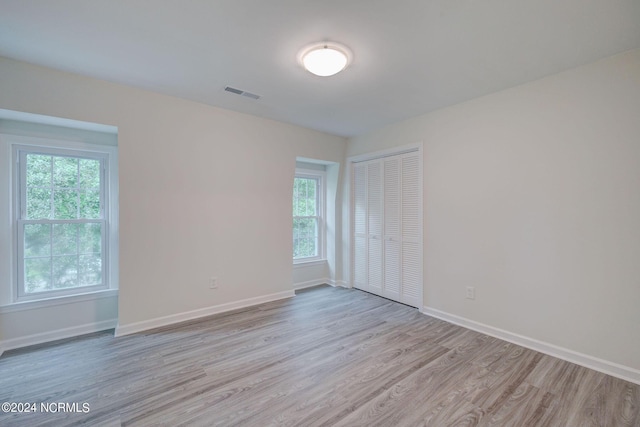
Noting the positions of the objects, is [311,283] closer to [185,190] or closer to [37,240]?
[185,190]

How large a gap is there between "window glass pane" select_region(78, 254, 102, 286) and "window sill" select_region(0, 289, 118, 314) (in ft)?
0.49

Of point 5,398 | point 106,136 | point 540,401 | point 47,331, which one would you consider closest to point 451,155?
point 540,401

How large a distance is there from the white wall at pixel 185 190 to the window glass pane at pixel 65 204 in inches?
23.1

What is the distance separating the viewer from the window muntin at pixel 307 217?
4.54 meters

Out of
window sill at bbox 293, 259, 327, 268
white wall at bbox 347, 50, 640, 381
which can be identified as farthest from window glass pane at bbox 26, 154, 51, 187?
white wall at bbox 347, 50, 640, 381

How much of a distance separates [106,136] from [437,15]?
3.31 metres

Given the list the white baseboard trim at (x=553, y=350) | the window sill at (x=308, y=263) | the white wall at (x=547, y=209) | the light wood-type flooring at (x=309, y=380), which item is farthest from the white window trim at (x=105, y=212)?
the white baseboard trim at (x=553, y=350)

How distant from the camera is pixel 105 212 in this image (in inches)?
118

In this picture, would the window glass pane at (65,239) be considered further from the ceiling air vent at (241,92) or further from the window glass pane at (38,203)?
the ceiling air vent at (241,92)

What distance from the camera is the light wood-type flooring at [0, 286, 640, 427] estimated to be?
1714 mm

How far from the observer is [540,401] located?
1.85m

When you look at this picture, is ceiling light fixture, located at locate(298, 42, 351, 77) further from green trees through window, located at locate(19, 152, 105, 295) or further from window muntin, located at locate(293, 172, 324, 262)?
green trees through window, located at locate(19, 152, 105, 295)

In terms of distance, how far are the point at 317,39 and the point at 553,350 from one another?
129 inches

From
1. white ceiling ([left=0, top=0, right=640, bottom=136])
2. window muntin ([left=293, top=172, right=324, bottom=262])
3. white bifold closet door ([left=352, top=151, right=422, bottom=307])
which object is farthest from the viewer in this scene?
window muntin ([left=293, top=172, right=324, bottom=262])
